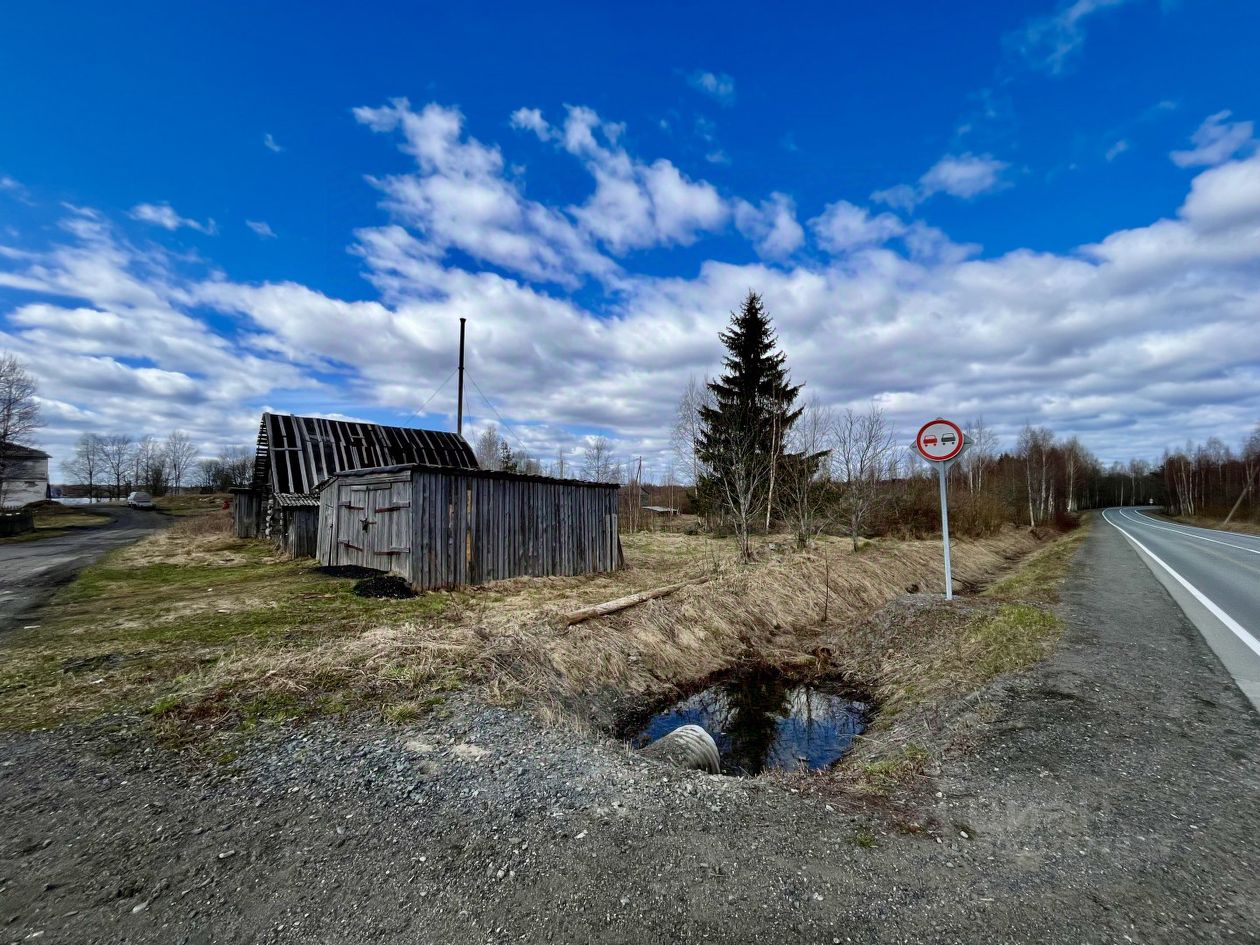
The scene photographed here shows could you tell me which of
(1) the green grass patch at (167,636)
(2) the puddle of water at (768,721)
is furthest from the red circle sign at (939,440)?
(1) the green grass patch at (167,636)

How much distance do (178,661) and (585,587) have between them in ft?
24.0

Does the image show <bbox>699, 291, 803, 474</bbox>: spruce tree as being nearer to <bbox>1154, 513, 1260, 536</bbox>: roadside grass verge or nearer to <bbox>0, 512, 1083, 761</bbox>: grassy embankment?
<bbox>0, 512, 1083, 761</bbox>: grassy embankment

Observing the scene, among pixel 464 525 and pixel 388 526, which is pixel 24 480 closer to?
pixel 388 526

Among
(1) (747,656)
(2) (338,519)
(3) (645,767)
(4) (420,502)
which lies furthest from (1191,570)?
(2) (338,519)

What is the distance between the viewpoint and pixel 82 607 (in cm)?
879

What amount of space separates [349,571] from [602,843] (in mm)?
11827

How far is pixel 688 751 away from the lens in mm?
4285

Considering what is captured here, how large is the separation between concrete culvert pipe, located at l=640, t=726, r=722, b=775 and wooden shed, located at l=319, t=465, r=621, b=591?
776 centimetres

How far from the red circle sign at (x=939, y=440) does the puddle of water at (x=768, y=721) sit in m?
3.63

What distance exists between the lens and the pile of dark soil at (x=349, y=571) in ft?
39.4

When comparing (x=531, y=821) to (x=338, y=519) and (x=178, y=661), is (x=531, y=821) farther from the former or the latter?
(x=338, y=519)

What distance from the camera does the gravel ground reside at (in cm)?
206

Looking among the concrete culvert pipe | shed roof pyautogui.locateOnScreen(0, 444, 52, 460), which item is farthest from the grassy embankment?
shed roof pyautogui.locateOnScreen(0, 444, 52, 460)

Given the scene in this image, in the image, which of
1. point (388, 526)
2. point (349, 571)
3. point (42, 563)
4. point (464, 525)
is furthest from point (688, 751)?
point (42, 563)
